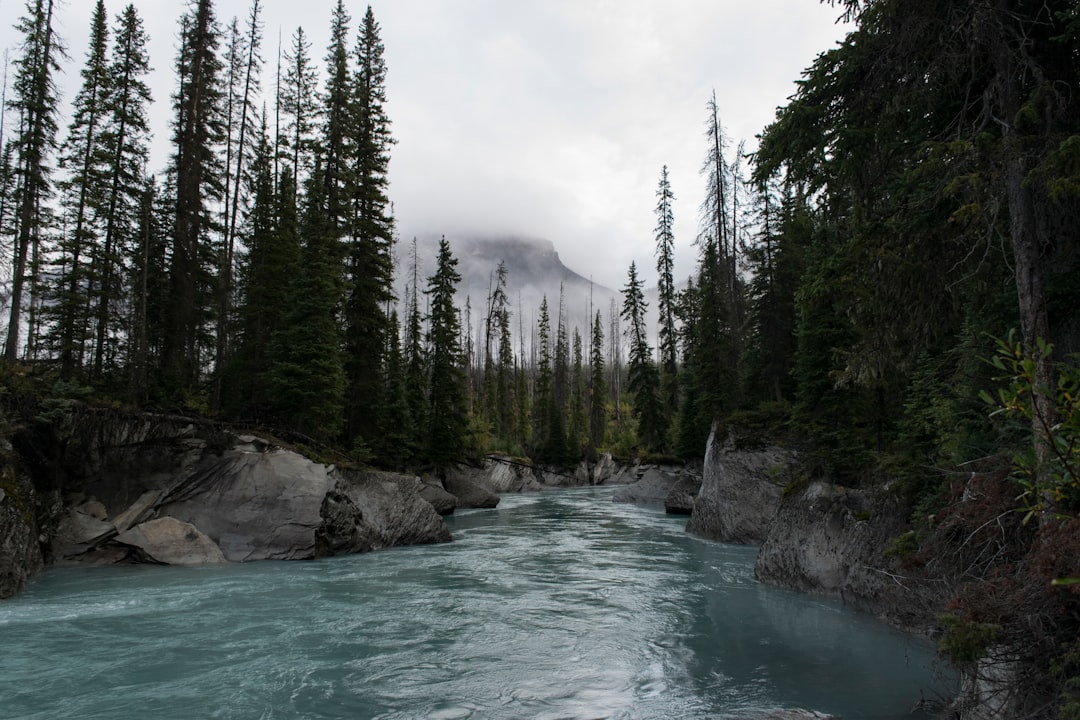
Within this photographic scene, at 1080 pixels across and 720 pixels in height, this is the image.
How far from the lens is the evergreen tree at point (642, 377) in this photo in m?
41.8

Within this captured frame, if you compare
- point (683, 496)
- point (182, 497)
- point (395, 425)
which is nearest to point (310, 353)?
point (182, 497)

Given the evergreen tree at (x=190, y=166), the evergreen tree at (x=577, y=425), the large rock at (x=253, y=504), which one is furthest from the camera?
the evergreen tree at (x=577, y=425)

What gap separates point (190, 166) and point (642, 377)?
1190 inches

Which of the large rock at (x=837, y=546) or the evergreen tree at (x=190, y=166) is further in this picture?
the evergreen tree at (x=190, y=166)

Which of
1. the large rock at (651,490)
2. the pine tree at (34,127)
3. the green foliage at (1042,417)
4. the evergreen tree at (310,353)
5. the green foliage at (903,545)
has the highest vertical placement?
the pine tree at (34,127)

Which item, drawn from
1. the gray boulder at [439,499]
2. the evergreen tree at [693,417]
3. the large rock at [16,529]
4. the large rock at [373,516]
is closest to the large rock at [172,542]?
the large rock at [16,529]

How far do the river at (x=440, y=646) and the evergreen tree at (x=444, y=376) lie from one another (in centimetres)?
1877

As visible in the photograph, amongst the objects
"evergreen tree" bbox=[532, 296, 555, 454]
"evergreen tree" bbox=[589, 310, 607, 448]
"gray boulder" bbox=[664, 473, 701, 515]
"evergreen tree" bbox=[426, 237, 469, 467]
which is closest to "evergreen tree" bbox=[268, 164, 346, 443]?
"evergreen tree" bbox=[426, 237, 469, 467]

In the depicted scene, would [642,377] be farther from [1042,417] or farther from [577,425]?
[1042,417]

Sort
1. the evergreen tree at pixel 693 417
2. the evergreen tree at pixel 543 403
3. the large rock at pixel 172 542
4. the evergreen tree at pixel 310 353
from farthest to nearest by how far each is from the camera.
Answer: the evergreen tree at pixel 543 403 < the evergreen tree at pixel 693 417 < the evergreen tree at pixel 310 353 < the large rock at pixel 172 542

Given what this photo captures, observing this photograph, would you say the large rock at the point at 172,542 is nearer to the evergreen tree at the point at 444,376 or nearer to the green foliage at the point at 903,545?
the green foliage at the point at 903,545

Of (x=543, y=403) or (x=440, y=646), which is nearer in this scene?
(x=440, y=646)

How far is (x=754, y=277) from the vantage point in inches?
1081

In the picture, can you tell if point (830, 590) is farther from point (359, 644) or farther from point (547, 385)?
point (547, 385)
